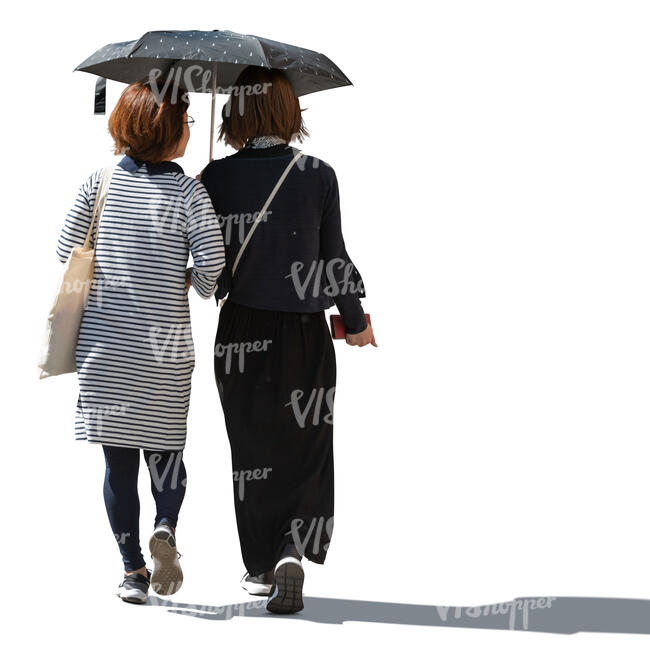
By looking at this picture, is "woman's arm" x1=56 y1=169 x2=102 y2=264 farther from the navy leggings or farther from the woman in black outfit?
the navy leggings

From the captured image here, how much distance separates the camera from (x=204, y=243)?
600cm

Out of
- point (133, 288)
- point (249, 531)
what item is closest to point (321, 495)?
point (249, 531)

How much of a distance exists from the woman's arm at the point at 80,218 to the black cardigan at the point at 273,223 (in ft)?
1.59

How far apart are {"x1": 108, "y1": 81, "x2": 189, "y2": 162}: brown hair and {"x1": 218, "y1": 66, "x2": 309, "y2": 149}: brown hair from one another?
26cm

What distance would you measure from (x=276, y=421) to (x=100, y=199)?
1228 mm

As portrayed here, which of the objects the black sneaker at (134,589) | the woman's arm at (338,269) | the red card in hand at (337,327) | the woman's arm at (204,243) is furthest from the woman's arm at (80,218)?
the black sneaker at (134,589)

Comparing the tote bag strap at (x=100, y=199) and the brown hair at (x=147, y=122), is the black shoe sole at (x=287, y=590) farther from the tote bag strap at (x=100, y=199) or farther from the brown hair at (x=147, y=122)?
the brown hair at (x=147, y=122)

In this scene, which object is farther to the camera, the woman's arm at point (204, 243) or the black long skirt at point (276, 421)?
the black long skirt at point (276, 421)

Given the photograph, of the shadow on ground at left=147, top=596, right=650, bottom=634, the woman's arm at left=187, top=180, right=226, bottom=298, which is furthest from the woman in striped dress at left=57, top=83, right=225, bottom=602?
the shadow on ground at left=147, top=596, right=650, bottom=634

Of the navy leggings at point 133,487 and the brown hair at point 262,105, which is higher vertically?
the brown hair at point 262,105

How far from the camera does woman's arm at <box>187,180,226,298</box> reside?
6000 mm

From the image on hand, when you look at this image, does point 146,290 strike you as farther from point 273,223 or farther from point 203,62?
point 203,62

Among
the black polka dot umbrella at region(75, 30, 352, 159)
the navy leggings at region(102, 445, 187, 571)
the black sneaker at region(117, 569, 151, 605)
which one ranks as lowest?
the black sneaker at region(117, 569, 151, 605)

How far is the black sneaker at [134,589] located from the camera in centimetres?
620
